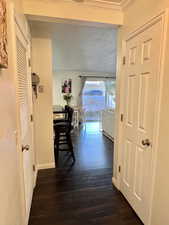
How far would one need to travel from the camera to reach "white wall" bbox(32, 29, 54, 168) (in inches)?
105

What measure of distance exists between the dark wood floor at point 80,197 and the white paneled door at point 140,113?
0.23m

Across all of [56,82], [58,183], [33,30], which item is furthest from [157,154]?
[56,82]

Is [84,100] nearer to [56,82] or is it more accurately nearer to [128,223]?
[56,82]

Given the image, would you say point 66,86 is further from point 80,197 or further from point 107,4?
point 80,197

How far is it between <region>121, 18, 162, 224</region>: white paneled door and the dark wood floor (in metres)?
0.23

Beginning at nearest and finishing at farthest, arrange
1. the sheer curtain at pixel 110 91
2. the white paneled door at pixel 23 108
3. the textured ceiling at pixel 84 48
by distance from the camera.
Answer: the white paneled door at pixel 23 108
the textured ceiling at pixel 84 48
the sheer curtain at pixel 110 91

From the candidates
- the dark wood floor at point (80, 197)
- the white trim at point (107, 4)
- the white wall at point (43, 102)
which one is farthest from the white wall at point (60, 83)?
the white trim at point (107, 4)

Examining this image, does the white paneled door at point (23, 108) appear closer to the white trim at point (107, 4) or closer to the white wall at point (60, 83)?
the white trim at point (107, 4)

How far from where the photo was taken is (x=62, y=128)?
3.17 meters

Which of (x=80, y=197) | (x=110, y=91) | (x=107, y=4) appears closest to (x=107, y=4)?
(x=107, y=4)

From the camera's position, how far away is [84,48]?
453 centimetres

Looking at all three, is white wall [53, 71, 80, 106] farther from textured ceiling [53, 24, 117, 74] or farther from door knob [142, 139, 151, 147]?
door knob [142, 139, 151, 147]

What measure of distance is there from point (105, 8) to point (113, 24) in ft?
0.70

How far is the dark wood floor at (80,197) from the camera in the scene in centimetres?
180
